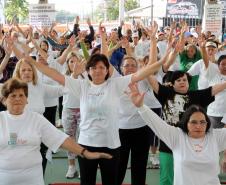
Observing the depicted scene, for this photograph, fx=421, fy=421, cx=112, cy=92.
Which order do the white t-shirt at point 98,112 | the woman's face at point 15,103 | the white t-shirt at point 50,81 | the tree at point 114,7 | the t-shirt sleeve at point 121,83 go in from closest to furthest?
the woman's face at point 15,103
the white t-shirt at point 98,112
the t-shirt sleeve at point 121,83
the white t-shirt at point 50,81
the tree at point 114,7

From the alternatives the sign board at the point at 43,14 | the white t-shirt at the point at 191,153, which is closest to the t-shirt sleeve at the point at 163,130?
the white t-shirt at the point at 191,153

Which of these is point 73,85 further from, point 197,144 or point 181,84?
point 197,144

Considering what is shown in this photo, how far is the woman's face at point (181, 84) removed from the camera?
12.8 feet

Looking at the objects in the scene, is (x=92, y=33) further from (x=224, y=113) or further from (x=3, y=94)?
(x=3, y=94)

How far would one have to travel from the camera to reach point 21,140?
2920 mm

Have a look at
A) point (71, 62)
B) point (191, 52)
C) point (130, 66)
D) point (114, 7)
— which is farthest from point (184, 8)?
point (114, 7)

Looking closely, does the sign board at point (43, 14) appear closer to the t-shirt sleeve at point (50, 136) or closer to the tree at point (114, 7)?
the t-shirt sleeve at point (50, 136)

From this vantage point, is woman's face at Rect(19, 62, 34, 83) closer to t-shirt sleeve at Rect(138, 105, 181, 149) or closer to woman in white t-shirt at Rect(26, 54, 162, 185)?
woman in white t-shirt at Rect(26, 54, 162, 185)

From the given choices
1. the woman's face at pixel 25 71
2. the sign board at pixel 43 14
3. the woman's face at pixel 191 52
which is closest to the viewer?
the woman's face at pixel 25 71

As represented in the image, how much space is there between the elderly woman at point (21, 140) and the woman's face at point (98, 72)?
2.62ft

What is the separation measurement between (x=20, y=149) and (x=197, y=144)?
4.40 feet

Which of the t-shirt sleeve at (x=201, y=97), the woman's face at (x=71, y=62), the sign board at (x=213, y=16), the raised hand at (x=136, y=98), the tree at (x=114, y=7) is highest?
the tree at (x=114, y=7)

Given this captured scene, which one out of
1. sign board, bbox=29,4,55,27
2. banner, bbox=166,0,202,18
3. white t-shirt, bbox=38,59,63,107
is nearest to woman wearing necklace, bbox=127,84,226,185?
white t-shirt, bbox=38,59,63,107

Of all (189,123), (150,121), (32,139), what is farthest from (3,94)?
(189,123)
